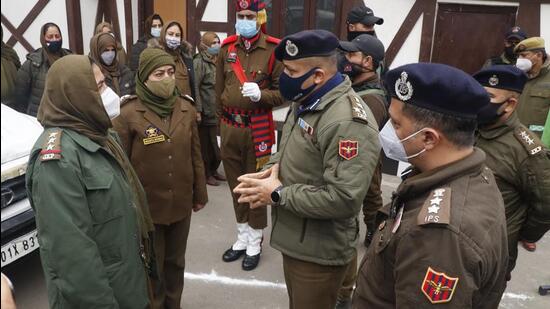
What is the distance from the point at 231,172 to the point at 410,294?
284 centimetres

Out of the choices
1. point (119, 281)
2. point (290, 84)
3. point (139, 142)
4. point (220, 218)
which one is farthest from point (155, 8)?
point (119, 281)

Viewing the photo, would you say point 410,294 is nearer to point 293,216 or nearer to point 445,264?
point 445,264

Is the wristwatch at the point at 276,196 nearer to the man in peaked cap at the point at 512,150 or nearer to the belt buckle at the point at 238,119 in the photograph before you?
the man in peaked cap at the point at 512,150

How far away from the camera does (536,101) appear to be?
5.11 meters

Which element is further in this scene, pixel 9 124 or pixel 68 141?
pixel 9 124

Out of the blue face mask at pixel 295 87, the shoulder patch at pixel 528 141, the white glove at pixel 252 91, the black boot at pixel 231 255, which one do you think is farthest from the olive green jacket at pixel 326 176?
the black boot at pixel 231 255

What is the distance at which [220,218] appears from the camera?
16.3 ft

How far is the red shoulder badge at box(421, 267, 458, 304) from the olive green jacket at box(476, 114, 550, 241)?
1432 millimetres

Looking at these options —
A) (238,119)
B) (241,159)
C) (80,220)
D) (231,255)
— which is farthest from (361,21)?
(80,220)

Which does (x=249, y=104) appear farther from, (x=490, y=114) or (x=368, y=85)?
(x=490, y=114)

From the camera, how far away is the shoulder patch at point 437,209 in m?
1.40

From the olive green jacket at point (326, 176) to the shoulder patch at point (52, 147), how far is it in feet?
3.51

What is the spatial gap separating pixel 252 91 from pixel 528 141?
2019 mm

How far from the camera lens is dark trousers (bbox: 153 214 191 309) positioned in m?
3.17
